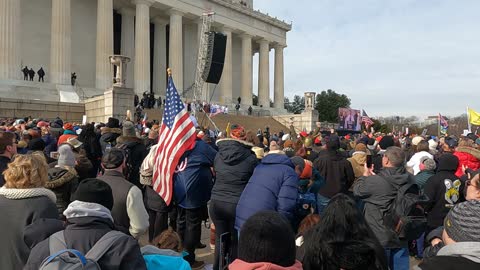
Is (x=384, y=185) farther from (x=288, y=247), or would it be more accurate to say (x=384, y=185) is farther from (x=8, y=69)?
(x=8, y=69)

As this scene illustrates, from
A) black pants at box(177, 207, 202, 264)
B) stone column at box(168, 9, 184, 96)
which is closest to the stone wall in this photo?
stone column at box(168, 9, 184, 96)

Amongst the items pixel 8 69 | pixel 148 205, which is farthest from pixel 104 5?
pixel 148 205

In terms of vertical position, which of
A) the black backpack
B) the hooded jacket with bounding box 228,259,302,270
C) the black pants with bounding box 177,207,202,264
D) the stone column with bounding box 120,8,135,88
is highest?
the stone column with bounding box 120,8,135,88

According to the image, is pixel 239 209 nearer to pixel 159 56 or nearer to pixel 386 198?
pixel 386 198

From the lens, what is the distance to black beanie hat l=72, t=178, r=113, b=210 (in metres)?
2.71

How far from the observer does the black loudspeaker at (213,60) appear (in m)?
26.1

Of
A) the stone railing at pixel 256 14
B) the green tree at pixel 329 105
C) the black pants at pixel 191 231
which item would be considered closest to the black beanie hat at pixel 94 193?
the black pants at pixel 191 231

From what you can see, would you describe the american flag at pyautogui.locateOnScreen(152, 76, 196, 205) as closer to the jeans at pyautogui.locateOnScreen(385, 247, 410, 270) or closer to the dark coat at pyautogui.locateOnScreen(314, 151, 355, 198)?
the dark coat at pyautogui.locateOnScreen(314, 151, 355, 198)

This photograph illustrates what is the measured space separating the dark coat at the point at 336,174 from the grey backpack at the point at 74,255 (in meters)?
4.43

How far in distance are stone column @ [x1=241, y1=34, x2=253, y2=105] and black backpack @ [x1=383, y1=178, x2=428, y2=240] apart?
4180 cm

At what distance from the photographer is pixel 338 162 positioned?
6406 mm

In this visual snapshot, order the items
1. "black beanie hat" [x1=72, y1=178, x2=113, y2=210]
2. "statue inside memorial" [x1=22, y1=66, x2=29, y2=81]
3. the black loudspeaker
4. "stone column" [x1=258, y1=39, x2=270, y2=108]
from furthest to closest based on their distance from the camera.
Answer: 1. "stone column" [x1=258, y1=39, x2=270, y2=108]
2. "statue inside memorial" [x1=22, y1=66, x2=29, y2=81]
3. the black loudspeaker
4. "black beanie hat" [x1=72, y1=178, x2=113, y2=210]

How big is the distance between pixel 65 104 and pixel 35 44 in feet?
29.9

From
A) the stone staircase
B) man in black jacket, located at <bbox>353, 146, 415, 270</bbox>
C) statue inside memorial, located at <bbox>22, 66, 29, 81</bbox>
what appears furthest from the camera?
the stone staircase
